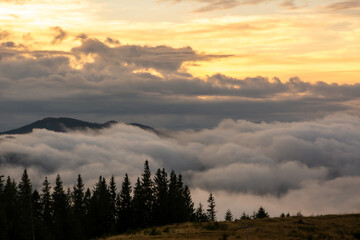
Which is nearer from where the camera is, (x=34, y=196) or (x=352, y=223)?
(x=352, y=223)

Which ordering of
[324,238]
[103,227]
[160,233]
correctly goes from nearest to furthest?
[324,238], [160,233], [103,227]

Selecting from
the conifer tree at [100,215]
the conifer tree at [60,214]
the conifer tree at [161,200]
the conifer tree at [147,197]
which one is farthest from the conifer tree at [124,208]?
the conifer tree at [60,214]

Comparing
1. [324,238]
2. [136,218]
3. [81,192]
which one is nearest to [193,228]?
[324,238]

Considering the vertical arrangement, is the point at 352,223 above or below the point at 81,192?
below

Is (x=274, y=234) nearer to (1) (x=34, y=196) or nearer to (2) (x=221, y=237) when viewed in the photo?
(2) (x=221, y=237)

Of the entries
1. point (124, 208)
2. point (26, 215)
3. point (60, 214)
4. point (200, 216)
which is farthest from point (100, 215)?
point (200, 216)

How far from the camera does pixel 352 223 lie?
178 ft

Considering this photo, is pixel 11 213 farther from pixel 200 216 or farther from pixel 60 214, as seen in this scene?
pixel 200 216

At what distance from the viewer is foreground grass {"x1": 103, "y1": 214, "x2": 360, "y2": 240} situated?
49.1 m

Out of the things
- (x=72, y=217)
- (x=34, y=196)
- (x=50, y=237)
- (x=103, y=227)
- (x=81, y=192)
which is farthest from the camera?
(x=81, y=192)

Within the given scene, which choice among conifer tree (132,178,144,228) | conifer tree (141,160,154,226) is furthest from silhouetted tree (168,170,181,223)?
conifer tree (132,178,144,228)

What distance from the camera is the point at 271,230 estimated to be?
5175 centimetres

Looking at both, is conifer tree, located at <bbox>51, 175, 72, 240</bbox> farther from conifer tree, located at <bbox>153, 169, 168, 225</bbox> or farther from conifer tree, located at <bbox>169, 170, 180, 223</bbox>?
conifer tree, located at <bbox>169, 170, 180, 223</bbox>

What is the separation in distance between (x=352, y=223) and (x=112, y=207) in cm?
7792
